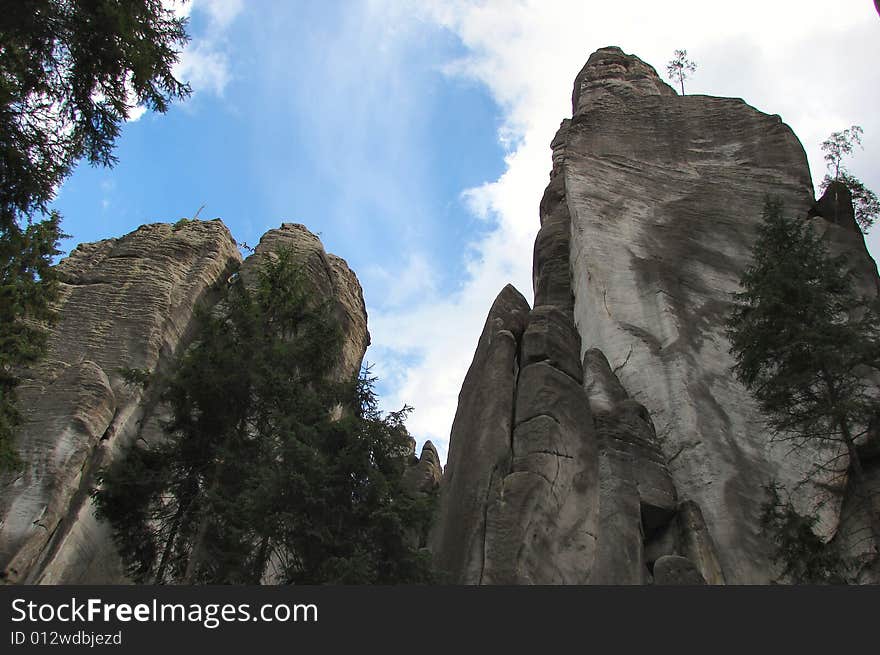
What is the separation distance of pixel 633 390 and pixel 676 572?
7880mm

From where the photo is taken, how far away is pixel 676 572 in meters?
16.3

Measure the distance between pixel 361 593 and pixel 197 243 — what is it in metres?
24.3

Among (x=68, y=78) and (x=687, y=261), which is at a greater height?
(x=687, y=261)

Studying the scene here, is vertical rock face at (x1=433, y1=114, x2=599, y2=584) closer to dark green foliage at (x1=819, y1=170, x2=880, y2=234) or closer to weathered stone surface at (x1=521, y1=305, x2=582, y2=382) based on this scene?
weathered stone surface at (x1=521, y1=305, x2=582, y2=382)

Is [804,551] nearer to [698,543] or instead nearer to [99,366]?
[698,543]

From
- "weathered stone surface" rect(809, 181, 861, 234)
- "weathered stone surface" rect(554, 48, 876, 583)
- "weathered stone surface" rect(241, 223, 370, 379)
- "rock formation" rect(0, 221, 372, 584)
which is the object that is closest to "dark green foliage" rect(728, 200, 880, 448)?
"weathered stone surface" rect(554, 48, 876, 583)

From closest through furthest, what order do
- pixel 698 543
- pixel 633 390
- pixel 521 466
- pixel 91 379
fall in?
1. pixel 698 543
2. pixel 521 466
3. pixel 633 390
4. pixel 91 379

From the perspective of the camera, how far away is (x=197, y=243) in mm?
32625

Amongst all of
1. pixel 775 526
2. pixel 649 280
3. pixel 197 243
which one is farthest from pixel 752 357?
pixel 197 243

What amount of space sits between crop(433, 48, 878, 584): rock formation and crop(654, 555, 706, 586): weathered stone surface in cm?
5

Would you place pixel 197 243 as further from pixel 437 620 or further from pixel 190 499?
pixel 437 620

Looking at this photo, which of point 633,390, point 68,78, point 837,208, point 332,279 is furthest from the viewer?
point 332,279

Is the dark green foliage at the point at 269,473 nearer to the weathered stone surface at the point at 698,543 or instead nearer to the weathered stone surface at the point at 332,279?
the weathered stone surface at the point at 698,543

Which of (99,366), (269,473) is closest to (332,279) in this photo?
(99,366)
